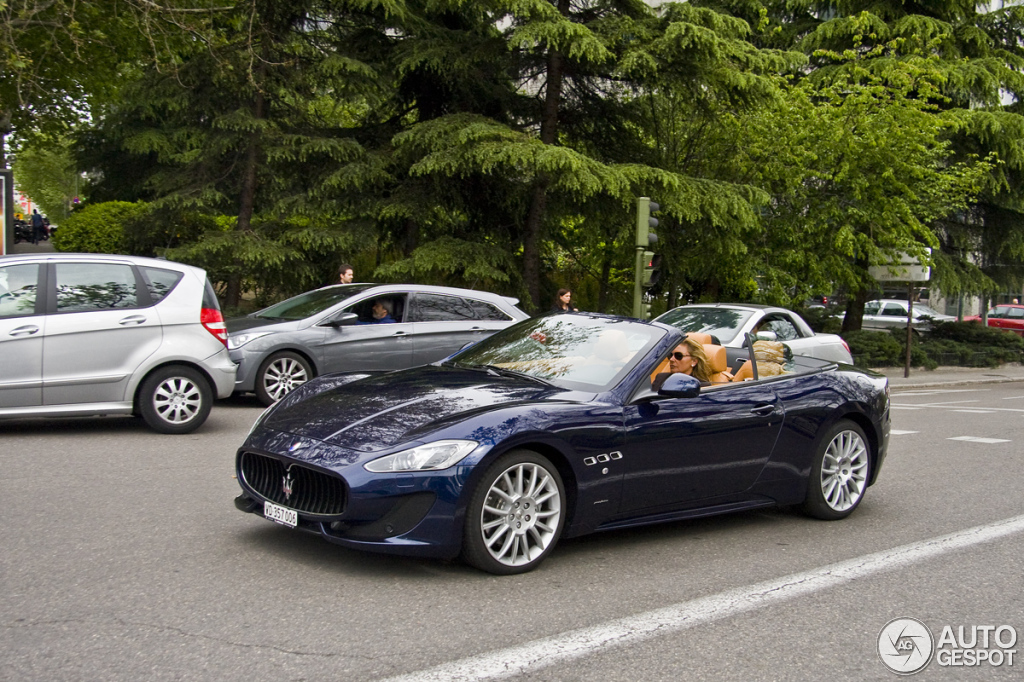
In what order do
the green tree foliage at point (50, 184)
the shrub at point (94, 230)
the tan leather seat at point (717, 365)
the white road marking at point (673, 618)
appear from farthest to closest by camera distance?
1. the green tree foliage at point (50, 184)
2. the shrub at point (94, 230)
3. the tan leather seat at point (717, 365)
4. the white road marking at point (673, 618)

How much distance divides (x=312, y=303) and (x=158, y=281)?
10.8 ft

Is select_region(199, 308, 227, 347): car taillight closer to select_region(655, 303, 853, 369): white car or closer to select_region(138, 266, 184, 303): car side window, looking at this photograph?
select_region(138, 266, 184, 303): car side window

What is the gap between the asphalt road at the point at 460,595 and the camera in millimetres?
4055

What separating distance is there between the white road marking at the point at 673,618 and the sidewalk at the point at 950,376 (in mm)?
16733

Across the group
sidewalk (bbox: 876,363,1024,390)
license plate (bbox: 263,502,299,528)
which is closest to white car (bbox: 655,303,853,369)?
sidewalk (bbox: 876,363,1024,390)

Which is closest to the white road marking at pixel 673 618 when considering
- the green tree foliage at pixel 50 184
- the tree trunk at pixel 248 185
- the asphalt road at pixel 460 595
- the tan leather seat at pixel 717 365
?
the asphalt road at pixel 460 595

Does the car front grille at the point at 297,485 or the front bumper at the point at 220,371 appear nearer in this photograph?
the car front grille at the point at 297,485

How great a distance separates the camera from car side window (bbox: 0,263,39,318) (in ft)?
29.8

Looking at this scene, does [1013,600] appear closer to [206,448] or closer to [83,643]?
[83,643]

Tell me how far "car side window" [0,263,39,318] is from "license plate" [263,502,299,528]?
5.04 metres

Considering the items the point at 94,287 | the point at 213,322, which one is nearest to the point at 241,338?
the point at 213,322

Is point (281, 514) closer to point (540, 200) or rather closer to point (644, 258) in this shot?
point (644, 258)

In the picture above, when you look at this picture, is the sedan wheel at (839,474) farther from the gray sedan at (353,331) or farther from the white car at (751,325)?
the gray sedan at (353,331)

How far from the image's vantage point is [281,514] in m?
5.21
